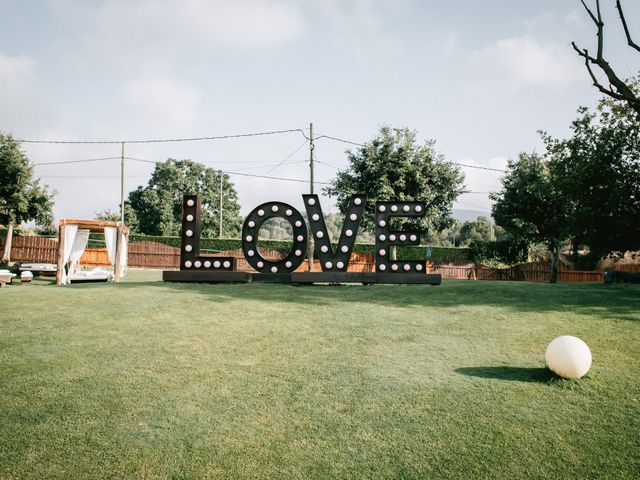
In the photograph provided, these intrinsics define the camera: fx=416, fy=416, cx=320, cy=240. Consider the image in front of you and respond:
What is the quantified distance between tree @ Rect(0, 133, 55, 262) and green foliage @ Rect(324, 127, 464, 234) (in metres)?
21.6

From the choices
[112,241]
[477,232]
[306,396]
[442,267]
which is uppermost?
[477,232]

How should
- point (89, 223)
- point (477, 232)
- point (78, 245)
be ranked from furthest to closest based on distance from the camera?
point (477, 232)
point (78, 245)
point (89, 223)

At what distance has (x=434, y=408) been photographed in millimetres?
4535

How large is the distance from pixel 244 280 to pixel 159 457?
946 cm

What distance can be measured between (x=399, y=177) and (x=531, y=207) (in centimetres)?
940

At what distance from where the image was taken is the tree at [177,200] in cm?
5524

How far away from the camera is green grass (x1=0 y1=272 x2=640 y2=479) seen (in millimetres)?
3492

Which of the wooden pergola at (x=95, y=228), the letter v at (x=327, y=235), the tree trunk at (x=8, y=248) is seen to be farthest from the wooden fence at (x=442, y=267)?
the letter v at (x=327, y=235)

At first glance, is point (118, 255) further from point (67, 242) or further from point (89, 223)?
point (67, 242)

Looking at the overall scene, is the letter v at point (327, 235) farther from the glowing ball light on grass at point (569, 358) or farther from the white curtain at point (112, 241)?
the white curtain at point (112, 241)

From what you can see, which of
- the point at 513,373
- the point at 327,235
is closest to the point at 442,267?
the point at 327,235

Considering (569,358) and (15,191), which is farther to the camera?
(15,191)

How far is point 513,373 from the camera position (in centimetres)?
573

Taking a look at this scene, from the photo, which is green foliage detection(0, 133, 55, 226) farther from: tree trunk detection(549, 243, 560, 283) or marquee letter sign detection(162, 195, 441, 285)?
tree trunk detection(549, 243, 560, 283)
